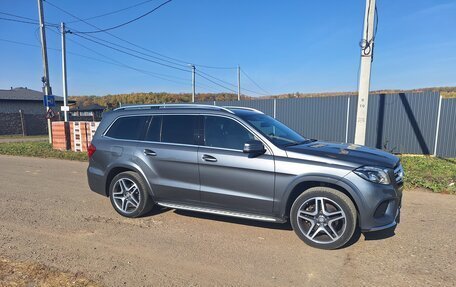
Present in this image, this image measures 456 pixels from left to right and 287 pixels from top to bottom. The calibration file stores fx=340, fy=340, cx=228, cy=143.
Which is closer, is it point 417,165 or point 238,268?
point 238,268

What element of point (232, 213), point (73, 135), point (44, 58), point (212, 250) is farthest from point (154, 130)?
point (44, 58)

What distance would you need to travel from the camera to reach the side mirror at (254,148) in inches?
173

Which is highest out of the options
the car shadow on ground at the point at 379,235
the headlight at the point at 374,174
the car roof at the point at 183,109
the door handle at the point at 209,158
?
the car roof at the point at 183,109

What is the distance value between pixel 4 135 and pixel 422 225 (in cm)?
3542

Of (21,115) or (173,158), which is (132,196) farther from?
(21,115)

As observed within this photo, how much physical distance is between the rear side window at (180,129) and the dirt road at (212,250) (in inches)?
50.9

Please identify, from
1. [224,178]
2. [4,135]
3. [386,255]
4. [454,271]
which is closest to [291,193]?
[224,178]

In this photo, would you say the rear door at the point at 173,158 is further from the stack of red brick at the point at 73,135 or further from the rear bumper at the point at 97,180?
the stack of red brick at the point at 73,135

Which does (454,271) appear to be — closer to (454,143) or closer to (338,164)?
(338,164)

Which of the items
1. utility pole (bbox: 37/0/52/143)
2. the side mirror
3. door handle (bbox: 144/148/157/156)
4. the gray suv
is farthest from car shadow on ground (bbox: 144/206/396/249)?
utility pole (bbox: 37/0/52/143)

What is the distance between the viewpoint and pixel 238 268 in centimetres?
377

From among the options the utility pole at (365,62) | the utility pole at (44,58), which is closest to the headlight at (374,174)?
the utility pole at (365,62)

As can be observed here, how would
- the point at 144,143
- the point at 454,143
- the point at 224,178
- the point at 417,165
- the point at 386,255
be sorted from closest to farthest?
the point at 386,255, the point at 224,178, the point at 144,143, the point at 417,165, the point at 454,143

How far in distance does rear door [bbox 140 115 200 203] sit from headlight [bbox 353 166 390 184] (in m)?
2.24
